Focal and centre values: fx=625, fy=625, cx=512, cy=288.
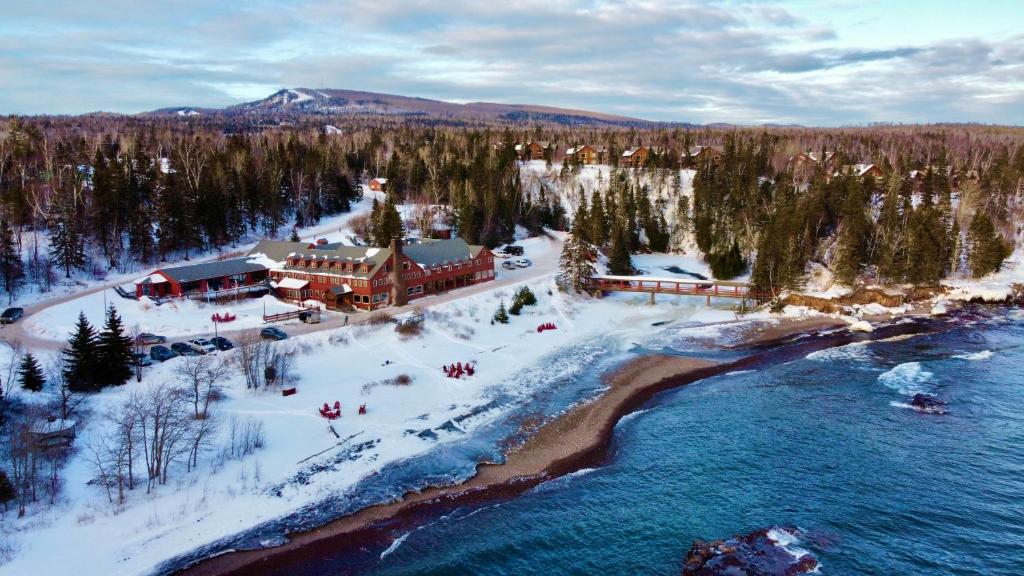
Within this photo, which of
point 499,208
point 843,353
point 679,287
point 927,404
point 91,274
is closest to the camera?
point 927,404

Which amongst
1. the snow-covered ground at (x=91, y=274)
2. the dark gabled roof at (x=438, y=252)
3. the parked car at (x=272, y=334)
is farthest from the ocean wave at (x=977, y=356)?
the snow-covered ground at (x=91, y=274)

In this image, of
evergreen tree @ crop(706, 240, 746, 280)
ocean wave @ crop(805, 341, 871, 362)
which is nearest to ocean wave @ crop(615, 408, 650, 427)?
ocean wave @ crop(805, 341, 871, 362)

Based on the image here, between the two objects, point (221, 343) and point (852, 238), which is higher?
point (852, 238)

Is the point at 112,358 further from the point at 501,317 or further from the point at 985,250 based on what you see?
the point at 985,250

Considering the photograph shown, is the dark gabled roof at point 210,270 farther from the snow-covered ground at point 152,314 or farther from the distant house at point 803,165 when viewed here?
the distant house at point 803,165

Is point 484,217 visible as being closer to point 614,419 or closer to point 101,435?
point 614,419

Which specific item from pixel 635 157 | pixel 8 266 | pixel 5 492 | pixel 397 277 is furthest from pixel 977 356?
pixel 635 157

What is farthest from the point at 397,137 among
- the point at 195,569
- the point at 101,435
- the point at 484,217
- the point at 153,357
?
the point at 195,569

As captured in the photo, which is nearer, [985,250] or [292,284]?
[292,284]

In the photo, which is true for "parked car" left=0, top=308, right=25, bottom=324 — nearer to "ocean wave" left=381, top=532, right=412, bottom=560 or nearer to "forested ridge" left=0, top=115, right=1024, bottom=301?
"forested ridge" left=0, top=115, right=1024, bottom=301
